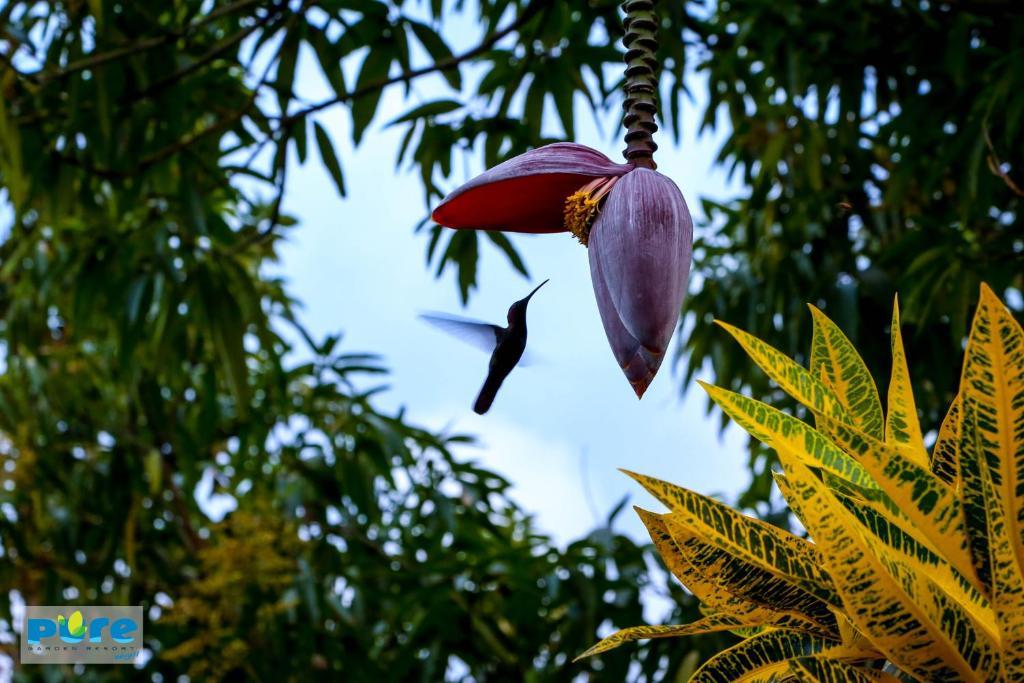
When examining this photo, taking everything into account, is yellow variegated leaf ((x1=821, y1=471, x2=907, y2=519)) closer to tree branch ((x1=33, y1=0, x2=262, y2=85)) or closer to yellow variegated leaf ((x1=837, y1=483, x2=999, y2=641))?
yellow variegated leaf ((x1=837, y1=483, x2=999, y2=641))

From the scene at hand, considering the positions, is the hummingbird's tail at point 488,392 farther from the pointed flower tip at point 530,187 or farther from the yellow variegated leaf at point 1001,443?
the yellow variegated leaf at point 1001,443

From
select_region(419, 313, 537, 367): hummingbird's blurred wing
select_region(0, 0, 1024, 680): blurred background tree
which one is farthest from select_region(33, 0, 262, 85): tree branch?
select_region(419, 313, 537, 367): hummingbird's blurred wing

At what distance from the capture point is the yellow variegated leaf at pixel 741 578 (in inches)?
18.0

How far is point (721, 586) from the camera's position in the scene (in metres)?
0.46

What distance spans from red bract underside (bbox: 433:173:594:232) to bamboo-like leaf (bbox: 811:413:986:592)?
0.15m

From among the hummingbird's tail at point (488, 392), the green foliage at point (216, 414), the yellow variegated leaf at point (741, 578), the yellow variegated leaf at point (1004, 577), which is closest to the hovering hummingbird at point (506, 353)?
the hummingbird's tail at point (488, 392)

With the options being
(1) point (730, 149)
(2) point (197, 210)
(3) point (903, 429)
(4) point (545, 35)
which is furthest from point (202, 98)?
(3) point (903, 429)

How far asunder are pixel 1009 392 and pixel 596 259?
0.55 feet

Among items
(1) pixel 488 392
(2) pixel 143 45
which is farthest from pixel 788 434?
(2) pixel 143 45

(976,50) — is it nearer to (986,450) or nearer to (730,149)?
(730,149)

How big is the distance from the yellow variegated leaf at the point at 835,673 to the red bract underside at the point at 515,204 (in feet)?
0.72

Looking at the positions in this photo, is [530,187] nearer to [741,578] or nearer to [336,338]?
[741,578]

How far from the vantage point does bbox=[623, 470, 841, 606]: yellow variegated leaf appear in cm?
46

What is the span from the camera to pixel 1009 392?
1.36 feet
